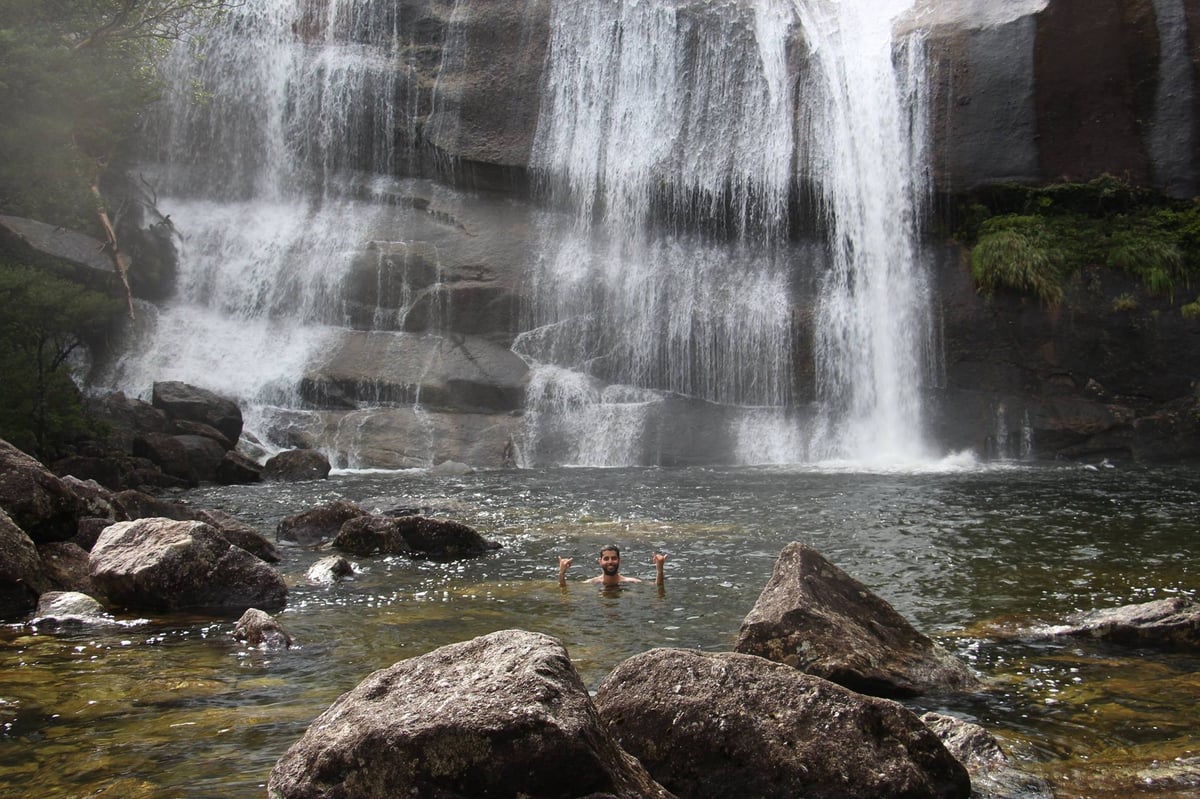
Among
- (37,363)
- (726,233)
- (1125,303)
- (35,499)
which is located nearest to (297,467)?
(37,363)

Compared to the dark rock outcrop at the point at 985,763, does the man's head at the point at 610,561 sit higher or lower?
higher

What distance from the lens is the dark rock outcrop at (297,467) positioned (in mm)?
21938

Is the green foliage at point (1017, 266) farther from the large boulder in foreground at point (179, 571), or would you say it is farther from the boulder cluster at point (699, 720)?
the large boulder in foreground at point (179, 571)

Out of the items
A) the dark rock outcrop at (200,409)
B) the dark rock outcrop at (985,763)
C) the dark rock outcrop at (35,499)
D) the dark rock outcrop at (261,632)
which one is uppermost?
the dark rock outcrop at (200,409)

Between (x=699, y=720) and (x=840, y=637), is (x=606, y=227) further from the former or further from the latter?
(x=699, y=720)

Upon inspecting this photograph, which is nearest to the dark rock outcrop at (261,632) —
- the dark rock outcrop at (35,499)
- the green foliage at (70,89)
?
the dark rock outcrop at (35,499)

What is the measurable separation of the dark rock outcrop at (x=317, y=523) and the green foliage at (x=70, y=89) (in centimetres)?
1254

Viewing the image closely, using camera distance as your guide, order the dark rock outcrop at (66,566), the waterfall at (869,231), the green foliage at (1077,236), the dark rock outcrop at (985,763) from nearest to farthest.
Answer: the dark rock outcrop at (985,763) → the dark rock outcrop at (66,566) → the green foliage at (1077,236) → the waterfall at (869,231)

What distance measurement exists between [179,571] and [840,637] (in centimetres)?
588

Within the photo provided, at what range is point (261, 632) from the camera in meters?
8.07

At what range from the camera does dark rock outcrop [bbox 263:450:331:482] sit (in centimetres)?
2194

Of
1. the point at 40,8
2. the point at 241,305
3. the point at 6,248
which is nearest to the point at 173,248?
the point at 241,305

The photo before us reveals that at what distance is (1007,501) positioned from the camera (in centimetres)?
1683

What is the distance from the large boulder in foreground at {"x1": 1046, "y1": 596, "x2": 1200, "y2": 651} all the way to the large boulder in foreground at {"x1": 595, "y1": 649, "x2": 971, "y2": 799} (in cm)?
365
